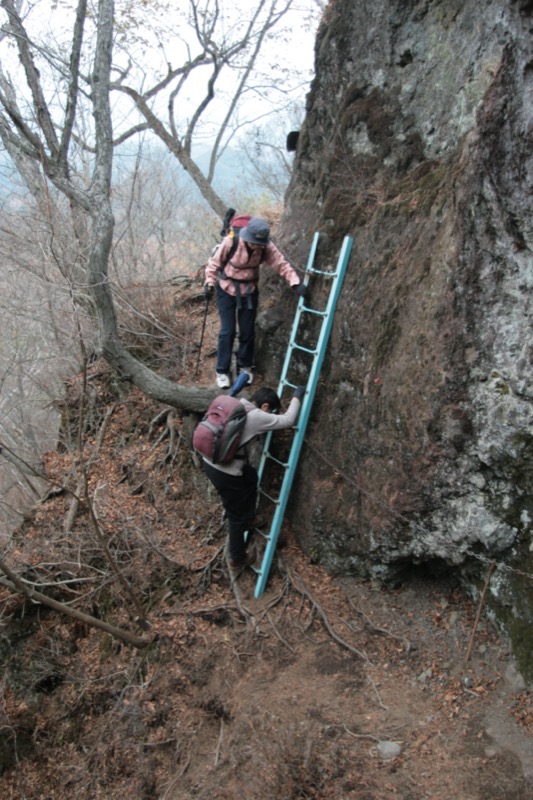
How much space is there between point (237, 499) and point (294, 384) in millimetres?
1410

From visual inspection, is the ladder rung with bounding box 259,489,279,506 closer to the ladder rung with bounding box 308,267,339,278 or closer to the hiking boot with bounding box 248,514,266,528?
the hiking boot with bounding box 248,514,266,528

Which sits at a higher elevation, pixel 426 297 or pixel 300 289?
pixel 426 297

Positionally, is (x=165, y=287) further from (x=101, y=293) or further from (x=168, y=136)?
(x=168, y=136)

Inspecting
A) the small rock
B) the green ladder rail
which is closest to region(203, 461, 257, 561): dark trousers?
the green ladder rail

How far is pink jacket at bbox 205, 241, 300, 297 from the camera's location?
6.06 meters

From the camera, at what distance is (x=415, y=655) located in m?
5.00

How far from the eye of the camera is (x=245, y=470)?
5.76m

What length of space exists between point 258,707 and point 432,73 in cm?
589

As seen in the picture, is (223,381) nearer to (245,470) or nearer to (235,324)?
(235,324)

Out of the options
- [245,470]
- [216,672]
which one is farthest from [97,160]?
[216,672]

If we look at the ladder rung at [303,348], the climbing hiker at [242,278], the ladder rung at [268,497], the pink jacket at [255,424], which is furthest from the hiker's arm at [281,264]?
the ladder rung at [268,497]

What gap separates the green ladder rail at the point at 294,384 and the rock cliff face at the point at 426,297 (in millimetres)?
113

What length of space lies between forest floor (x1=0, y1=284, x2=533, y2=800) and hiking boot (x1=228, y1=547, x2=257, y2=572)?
10 centimetres

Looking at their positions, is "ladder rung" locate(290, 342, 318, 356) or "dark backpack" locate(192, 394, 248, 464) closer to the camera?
"dark backpack" locate(192, 394, 248, 464)
